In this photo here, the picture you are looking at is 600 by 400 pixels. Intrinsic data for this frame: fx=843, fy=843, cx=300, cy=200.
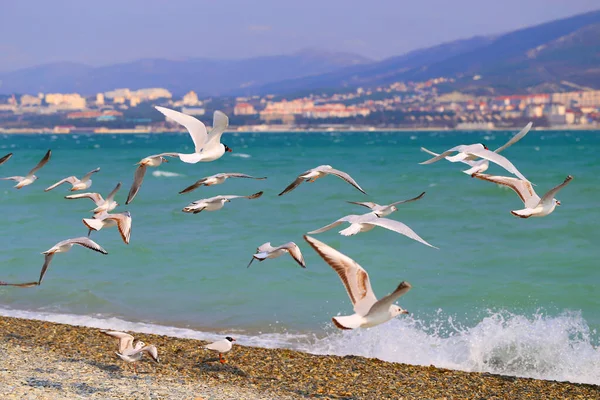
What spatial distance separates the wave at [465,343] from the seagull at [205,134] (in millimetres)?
2799

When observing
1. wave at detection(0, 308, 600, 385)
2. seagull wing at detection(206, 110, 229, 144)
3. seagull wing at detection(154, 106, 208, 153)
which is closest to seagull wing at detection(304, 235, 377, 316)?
seagull wing at detection(206, 110, 229, 144)

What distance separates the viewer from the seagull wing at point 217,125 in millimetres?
9820

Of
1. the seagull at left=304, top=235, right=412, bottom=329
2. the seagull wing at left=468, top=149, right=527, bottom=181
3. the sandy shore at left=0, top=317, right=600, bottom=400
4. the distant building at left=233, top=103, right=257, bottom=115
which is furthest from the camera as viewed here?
the distant building at left=233, top=103, right=257, bottom=115

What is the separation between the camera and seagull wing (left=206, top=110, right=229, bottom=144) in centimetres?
982

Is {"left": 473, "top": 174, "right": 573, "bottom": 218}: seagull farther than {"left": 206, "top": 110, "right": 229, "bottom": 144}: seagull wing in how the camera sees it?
No

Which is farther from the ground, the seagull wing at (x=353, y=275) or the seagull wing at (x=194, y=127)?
the seagull wing at (x=194, y=127)

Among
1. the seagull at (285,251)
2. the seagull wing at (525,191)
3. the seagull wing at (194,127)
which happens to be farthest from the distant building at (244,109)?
the seagull at (285,251)

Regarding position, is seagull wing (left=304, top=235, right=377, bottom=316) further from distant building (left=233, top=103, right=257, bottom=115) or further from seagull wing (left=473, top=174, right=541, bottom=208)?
distant building (left=233, top=103, right=257, bottom=115)

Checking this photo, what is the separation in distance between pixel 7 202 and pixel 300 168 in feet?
81.6

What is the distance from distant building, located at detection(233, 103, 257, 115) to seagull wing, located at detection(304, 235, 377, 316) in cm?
16967

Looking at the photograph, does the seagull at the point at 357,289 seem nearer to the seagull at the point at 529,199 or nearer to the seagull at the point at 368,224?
the seagull at the point at 368,224

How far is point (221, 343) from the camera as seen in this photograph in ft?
31.4

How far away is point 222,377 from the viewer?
30.4ft

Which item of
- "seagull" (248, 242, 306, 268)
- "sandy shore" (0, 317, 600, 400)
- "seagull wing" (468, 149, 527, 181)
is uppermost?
"seagull wing" (468, 149, 527, 181)
